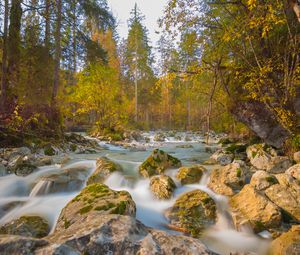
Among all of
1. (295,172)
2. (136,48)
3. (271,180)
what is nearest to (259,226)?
(271,180)

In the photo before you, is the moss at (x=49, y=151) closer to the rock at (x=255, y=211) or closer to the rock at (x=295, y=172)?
the rock at (x=255, y=211)

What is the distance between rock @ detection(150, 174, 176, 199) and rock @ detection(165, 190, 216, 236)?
1.30 feet

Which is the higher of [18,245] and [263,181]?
[18,245]

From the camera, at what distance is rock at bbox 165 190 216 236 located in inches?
181

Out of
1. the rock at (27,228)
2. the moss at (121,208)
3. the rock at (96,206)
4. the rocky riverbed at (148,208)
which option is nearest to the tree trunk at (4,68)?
the rocky riverbed at (148,208)

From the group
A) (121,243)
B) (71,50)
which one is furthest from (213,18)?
(71,50)

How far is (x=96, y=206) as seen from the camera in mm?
3928

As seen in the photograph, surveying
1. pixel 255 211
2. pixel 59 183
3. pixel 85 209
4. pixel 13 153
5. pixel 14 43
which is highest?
pixel 14 43

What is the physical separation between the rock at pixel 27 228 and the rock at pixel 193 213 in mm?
2420

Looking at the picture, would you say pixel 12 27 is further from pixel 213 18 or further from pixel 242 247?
pixel 242 247

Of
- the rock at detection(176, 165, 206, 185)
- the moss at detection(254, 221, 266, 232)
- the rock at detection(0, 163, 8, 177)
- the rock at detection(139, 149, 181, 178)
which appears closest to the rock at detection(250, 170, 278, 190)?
the moss at detection(254, 221, 266, 232)

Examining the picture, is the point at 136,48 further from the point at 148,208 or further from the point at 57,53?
the point at 148,208

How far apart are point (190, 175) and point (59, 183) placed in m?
3.53

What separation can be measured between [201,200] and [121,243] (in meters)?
3.29
